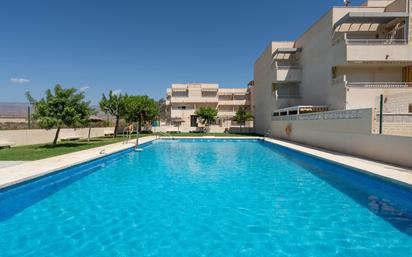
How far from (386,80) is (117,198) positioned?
76.9ft

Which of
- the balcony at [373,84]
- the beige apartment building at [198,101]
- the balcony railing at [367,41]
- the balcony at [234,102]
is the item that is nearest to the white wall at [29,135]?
the beige apartment building at [198,101]

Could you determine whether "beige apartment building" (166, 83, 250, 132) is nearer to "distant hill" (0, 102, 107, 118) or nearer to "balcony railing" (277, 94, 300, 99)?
"distant hill" (0, 102, 107, 118)

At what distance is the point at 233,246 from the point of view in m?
4.10

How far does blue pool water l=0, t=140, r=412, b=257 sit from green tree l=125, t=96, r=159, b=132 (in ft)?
64.9

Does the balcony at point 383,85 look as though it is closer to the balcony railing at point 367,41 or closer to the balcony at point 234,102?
the balcony railing at point 367,41

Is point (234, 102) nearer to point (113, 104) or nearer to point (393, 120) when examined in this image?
point (113, 104)

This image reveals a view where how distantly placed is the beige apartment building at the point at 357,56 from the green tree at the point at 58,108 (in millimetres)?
18794

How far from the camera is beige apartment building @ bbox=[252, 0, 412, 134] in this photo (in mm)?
16906

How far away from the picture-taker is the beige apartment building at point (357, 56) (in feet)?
55.5

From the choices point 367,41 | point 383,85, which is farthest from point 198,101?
point 383,85

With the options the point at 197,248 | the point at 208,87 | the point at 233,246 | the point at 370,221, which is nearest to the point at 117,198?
the point at 197,248

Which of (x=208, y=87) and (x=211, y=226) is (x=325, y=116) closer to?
(x=211, y=226)

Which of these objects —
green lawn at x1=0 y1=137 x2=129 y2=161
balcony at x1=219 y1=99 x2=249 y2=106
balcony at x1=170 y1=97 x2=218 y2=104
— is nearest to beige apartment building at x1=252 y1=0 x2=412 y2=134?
balcony at x1=219 y1=99 x2=249 y2=106

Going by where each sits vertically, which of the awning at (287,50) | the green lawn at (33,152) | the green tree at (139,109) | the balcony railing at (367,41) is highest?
the awning at (287,50)
